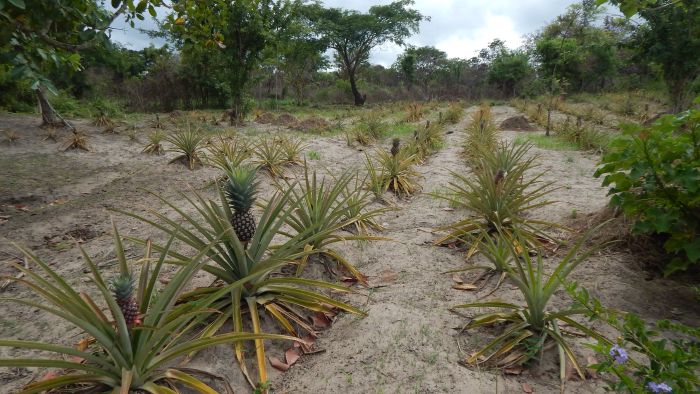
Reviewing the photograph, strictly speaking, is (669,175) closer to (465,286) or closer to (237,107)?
(465,286)

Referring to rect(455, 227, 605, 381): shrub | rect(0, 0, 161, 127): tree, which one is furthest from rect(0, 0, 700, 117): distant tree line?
rect(455, 227, 605, 381): shrub

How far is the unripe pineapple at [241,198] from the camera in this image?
1.73 m

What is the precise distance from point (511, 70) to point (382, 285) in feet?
91.5

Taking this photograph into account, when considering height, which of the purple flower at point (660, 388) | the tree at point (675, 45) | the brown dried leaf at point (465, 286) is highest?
the tree at point (675, 45)

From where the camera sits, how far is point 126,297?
3.85 feet

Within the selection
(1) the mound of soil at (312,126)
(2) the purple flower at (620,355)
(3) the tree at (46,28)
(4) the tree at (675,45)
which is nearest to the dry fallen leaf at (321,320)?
(2) the purple flower at (620,355)

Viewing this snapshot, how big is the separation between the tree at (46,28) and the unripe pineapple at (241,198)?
1390 millimetres

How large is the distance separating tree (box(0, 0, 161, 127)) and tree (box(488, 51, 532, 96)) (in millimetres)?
27701

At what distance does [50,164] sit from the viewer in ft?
17.8

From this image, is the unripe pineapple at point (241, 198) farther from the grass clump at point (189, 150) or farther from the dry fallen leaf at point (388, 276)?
the grass clump at point (189, 150)

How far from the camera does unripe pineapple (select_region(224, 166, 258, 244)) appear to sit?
5.66 feet

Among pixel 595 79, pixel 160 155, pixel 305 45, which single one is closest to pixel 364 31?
pixel 305 45

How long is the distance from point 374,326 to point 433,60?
31.7 meters

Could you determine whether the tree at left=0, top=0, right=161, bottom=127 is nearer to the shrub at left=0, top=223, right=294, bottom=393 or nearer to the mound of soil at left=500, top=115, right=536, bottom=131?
the shrub at left=0, top=223, right=294, bottom=393
